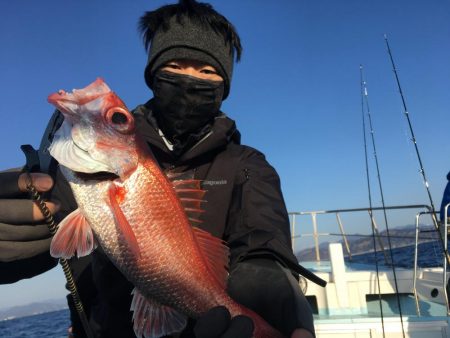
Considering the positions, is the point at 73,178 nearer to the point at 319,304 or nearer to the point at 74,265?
the point at 74,265

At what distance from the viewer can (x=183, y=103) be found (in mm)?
3225

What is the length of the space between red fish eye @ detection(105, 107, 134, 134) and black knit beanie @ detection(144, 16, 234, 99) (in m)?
1.28

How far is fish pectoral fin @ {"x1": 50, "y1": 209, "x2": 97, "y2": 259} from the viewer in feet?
6.64

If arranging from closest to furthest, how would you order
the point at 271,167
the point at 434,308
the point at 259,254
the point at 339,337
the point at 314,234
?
1. the point at 259,254
2. the point at 271,167
3. the point at 339,337
4. the point at 434,308
5. the point at 314,234

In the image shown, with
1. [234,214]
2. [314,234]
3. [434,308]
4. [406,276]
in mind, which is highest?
[234,214]

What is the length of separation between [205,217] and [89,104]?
1408 mm

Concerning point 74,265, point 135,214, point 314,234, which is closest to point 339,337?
point 314,234

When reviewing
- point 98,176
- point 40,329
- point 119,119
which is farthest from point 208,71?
point 40,329

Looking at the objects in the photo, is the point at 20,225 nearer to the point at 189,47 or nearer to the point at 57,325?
the point at 189,47

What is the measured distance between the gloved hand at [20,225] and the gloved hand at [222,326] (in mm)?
1243

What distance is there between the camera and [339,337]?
584 centimetres

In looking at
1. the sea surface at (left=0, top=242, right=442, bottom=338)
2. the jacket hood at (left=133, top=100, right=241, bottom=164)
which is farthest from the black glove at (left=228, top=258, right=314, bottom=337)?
the sea surface at (left=0, top=242, right=442, bottom=338)

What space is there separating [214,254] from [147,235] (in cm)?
50

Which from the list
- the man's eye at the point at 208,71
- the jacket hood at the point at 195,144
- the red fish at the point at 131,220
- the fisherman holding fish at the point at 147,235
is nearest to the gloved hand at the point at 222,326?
the fisherman holding fish at the point at 147,235
